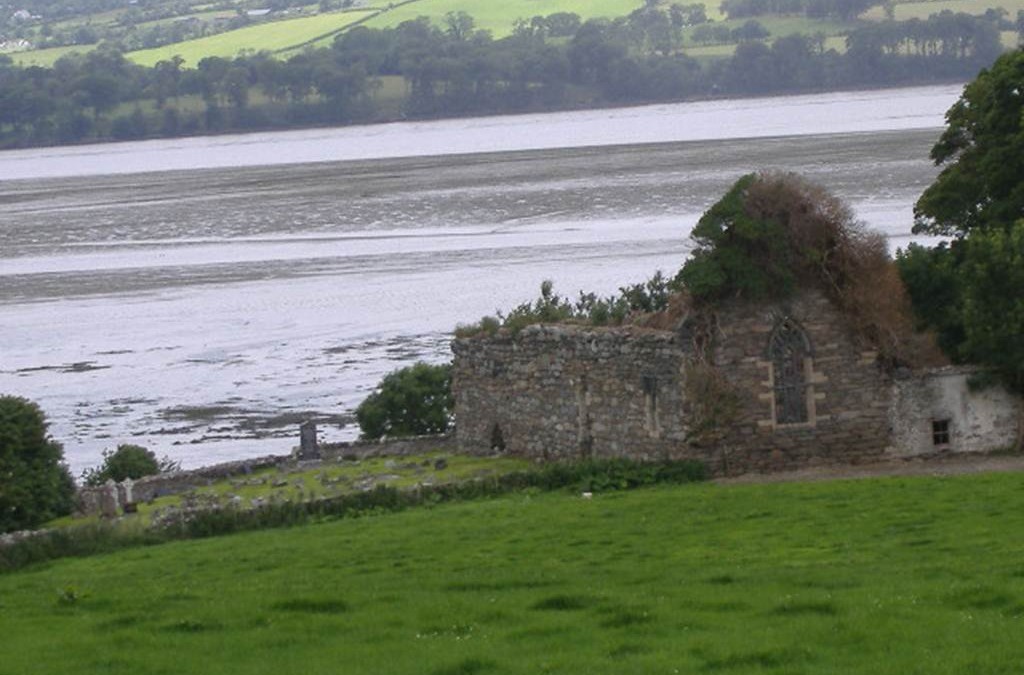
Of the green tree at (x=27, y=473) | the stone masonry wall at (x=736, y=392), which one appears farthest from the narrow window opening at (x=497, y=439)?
the green tree at (x=27, y=473)

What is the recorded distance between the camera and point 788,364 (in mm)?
31750

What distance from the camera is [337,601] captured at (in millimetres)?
18906

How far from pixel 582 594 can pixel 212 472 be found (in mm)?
18648

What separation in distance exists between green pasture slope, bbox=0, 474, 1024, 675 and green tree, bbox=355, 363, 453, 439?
14.0 m

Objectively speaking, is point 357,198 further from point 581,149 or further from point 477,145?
point 477,145

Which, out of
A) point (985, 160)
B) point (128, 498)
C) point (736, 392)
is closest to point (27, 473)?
point (128, 498)

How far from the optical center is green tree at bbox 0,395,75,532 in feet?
108

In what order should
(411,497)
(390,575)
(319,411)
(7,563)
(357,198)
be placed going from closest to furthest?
(390,575), (7,563), (411,497), (319,411), (357,198)

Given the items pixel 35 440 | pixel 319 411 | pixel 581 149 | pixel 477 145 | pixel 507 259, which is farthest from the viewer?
pixel 477 145

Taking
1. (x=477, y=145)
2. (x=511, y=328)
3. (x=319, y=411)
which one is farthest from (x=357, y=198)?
(x=511, y=328)

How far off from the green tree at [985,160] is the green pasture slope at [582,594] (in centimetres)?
1005

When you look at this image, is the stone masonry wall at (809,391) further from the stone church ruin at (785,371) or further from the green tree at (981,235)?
the green tree at (981,235)

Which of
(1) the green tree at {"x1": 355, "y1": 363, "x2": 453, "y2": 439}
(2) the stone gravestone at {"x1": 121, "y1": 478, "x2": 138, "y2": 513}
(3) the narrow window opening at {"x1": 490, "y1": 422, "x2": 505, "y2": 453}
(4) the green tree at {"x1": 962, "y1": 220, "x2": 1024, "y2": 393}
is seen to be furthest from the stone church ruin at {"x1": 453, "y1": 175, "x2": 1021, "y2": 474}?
(1) the green tree at {"x1": 355, "y1": 363, "x2": 453, "y2": 439}

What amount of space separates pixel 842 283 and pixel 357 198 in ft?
306
